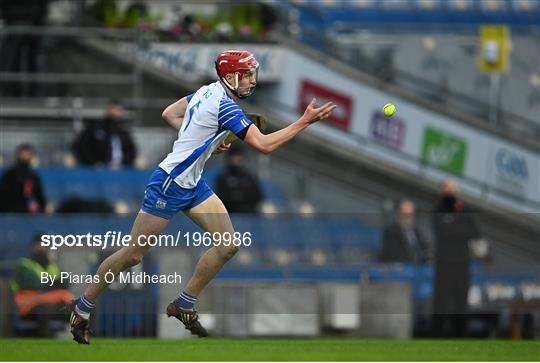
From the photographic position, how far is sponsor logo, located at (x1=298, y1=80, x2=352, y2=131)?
25.2 m

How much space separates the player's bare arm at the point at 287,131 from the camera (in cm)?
1252

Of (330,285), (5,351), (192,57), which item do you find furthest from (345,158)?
(5,351)

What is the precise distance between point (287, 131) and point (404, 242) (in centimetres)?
660

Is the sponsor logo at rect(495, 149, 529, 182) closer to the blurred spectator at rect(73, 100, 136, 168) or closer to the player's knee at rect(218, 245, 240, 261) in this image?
the blurred spectator at rect(73, 100, 136, 168)

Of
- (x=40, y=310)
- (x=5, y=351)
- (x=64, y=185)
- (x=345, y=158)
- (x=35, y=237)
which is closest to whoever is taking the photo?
(x=5, y=351)

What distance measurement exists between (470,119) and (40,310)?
35.4 ft

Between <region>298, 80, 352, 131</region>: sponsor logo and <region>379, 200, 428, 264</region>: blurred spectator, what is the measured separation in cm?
599

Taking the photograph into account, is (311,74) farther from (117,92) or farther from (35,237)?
(35,237)

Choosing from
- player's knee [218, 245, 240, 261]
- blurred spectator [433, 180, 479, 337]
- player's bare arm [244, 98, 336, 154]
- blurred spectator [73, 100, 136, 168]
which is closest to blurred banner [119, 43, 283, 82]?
blurred spectator [73, 100, 136, 168]

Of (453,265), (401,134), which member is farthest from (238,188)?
(401,134)

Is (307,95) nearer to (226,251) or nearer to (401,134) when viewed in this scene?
(401,134)

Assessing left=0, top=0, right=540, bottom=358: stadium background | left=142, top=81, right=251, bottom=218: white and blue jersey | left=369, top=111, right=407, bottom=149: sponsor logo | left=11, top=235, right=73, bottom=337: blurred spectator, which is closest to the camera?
left=142, top=81, right=251, bottom=218: white and blue jersey

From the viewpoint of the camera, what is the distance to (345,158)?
2481 centimetres

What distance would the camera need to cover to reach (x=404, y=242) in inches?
751
